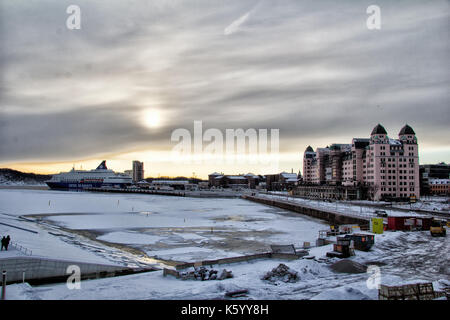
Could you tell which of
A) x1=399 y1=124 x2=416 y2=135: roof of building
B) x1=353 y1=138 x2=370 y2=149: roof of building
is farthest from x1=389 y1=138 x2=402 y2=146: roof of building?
x1=353 y1=138 x2=370 y2=149: roof of building

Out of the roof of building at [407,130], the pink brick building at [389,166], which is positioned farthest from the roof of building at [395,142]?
the roof of building at [407,130]

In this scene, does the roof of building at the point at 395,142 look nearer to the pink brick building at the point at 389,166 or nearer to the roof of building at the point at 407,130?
the pink brick building at the point at 389,166

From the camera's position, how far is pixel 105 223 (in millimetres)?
42562

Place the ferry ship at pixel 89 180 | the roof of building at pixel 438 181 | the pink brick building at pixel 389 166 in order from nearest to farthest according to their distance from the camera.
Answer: the pink brick building at pixel 389 166, the roof of building at pixel 438 181, the ferry ship at pixel 89 180

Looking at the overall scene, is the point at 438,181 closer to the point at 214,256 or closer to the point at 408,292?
the point at 214,256

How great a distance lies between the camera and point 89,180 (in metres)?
178

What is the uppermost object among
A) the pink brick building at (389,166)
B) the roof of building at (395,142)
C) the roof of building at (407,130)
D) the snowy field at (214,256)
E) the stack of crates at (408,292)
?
the roof of building at (407,130)

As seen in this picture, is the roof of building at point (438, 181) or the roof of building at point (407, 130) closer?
the roof of building at point (407, 130)

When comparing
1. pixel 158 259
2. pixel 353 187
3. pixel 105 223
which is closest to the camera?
pixel 158 259

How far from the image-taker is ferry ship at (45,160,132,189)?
176125 millimetres

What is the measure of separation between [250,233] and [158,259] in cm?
1534

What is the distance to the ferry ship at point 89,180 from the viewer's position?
578 ft
